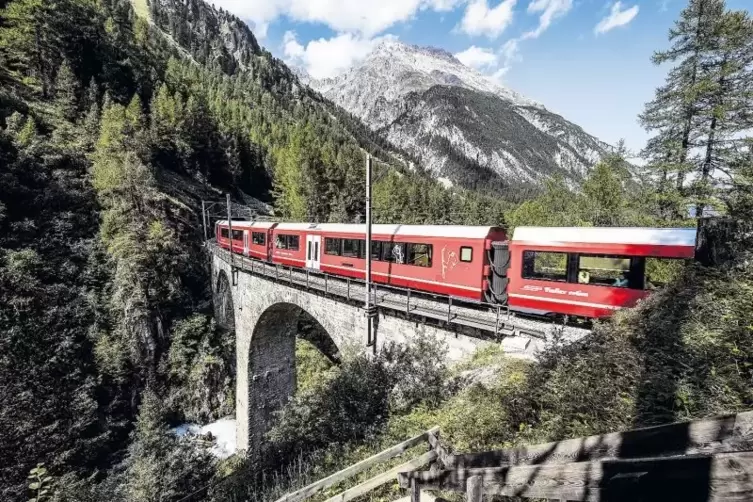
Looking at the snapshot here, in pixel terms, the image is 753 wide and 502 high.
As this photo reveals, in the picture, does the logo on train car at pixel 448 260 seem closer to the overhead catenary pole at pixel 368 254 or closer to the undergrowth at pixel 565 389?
the overhead catenary pole at pixel 368 254

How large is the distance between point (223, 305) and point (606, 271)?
86.1ft

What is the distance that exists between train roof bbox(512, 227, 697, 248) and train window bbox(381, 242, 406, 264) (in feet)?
13.5

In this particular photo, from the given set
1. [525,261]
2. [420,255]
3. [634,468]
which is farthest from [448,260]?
[634,468]

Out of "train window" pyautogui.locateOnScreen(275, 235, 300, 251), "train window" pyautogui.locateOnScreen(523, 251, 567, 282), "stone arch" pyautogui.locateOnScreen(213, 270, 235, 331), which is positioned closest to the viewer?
"train window" pyautogui.locateOnScreen(523, 251, 567, 282)

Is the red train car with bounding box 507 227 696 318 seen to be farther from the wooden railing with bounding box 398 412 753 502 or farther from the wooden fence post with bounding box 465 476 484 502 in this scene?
the wooden fence post with bounding box 465 476 484 502

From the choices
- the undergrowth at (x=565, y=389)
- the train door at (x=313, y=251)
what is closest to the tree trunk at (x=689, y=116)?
the undergrowth at (x=565, y=389)

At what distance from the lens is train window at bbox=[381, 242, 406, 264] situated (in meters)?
13.6

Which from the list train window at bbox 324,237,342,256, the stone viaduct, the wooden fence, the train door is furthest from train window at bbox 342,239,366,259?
the wooden fence

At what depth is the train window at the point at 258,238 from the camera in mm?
23078

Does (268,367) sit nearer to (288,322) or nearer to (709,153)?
(288,322)

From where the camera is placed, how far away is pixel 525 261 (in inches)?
412

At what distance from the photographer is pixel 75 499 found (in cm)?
1138

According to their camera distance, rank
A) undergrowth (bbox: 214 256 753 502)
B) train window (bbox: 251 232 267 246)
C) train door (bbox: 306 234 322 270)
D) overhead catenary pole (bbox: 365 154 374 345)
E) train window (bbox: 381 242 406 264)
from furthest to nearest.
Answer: train window (bbox: 251 232 267 246), train door (bbox: 306 234 322 270), train window (bbox: 381 242 406 264), overhead catenary pole (bbox: 365 154 374 345), undergrowth (bbox: 214 256 753 502)

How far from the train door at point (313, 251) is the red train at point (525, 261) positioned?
1596 millimetres
